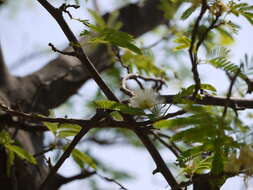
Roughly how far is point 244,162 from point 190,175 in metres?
0.17

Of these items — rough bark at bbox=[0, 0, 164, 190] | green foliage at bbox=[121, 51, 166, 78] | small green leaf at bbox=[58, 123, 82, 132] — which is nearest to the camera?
small green leaf at bbox=[58, 123, 82, 132]

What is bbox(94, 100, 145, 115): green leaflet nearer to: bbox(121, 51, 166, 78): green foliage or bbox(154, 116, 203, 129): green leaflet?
bbox(154, 116, 203, 129): green leaflet

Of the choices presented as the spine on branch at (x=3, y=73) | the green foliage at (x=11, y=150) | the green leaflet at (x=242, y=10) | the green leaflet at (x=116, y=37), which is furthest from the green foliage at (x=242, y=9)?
the spine on branch at (x=3, y=73)

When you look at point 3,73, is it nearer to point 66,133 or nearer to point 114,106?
point 66,133

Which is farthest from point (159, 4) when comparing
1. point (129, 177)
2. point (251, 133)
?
point (251, 133)

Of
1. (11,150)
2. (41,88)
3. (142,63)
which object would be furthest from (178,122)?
(41,88)

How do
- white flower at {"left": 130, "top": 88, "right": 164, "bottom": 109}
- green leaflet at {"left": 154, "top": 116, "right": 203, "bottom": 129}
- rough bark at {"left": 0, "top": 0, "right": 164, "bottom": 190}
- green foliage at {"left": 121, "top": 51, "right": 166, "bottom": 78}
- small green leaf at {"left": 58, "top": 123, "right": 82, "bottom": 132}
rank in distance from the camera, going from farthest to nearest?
green foliage at {"left": 121, "top": 51, "right": 166, "bottom": 78} < rough bark at {"left": 0, "top": 0, "right": 164, "bottom": 190} < small green leaf at {"left": 58, "top": 123, "right": 82, "bottom": 132} < white flower at {"left": 130, "top": 88, "right": 164, "bottom": 109} < green leaflet at {"left": 154, "top": 116, "right": 203, "bottom": 129}

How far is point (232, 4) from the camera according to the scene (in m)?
0.75

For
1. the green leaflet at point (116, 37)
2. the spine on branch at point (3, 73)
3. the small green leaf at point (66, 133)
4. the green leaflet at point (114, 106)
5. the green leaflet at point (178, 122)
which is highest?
the spine on branch at point (3, 73)

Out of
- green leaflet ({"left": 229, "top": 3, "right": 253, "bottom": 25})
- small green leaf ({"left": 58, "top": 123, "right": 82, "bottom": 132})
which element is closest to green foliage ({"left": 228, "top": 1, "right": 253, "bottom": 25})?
green leaflet ({"left": 229, "top": 3, "right": 253, "bottom": 25})

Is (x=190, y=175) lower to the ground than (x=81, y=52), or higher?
lower

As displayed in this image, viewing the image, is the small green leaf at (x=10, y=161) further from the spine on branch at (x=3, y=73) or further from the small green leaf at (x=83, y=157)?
the spine on branch at (x=3, y=73)

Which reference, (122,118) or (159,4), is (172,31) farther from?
(122,118)

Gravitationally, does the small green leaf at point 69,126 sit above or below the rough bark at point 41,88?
below
